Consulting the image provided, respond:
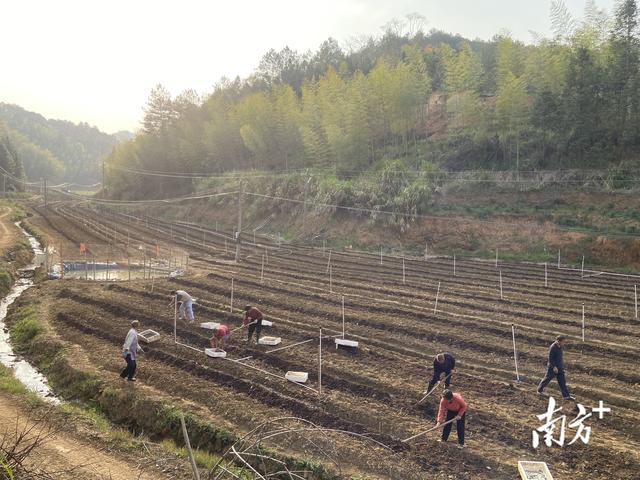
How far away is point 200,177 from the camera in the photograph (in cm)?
6519

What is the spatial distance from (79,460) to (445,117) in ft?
174

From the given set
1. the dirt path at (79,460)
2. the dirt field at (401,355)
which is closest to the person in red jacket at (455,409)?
the dirt field at (401,355)

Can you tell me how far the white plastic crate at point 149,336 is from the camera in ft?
43.0

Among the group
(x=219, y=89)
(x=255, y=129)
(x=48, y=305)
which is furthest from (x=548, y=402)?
(x=219, y=89)

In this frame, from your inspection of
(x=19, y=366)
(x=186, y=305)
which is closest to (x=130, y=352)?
(x=19, y=366)

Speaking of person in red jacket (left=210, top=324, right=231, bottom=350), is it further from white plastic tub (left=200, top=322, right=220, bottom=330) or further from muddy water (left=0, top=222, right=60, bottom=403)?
muddy water (left=0, top=222, right=60, bottom=403)

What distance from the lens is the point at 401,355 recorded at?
12.8 m

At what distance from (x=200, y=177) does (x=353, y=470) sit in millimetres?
61333

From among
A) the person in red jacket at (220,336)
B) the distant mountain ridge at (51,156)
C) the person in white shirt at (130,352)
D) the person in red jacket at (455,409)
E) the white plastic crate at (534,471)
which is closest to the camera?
the white plastic crate at (534,471)

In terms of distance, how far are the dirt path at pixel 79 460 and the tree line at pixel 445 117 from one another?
37.8m

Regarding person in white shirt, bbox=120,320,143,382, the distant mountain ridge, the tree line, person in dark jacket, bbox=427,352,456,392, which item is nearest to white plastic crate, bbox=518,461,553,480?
person in dark jacket, bbox=427,352,456,392

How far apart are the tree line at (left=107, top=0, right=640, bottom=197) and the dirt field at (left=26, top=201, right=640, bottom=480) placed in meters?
17.8

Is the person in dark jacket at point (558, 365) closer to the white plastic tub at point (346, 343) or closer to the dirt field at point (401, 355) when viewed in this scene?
the dirt field at point (401, 355)

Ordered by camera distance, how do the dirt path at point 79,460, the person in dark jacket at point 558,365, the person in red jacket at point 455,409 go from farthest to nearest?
the person in dark jacket at point 558,365, the person in red jacket at point 455,409, the dirt path at point 79,460
